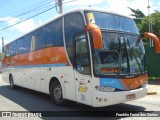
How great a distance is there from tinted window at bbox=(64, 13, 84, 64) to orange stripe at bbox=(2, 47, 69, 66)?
1.42 feet

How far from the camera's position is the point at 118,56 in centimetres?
899

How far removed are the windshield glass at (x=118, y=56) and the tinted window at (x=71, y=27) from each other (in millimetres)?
970

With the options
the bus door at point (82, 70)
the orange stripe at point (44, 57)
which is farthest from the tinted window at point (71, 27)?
the orange stripe at point (44, 57)

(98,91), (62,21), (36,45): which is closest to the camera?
(98,91)

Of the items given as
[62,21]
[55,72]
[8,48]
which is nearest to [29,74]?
[55,72]

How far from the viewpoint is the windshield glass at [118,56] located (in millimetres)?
8656

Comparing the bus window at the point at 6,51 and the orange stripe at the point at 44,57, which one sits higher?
the bus window at the point at 6,51

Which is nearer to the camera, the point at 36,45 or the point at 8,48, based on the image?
the point at 36,45

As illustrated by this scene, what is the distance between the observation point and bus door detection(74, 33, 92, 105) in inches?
348

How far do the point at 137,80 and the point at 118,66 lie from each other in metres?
0.93

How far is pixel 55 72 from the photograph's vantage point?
11.3 metres

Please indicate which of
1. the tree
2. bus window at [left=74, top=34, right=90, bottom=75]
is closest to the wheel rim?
bus window at [left=74, top=34, right=90, bottom=75]

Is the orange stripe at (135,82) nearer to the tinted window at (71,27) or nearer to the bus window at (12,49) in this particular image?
the tinted window at (71,27)

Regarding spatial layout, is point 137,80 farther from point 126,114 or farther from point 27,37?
point 27,37
